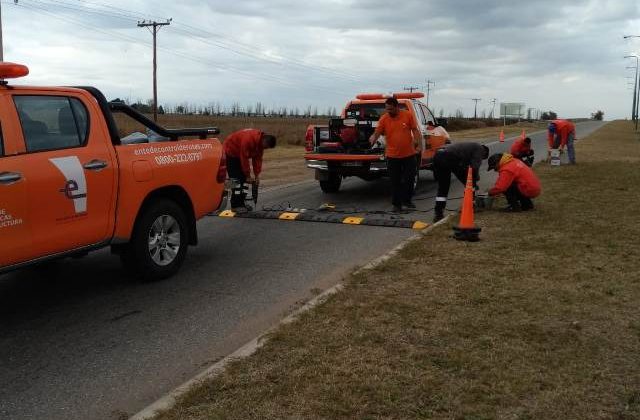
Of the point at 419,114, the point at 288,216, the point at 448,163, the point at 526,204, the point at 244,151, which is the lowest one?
the point at 288,216

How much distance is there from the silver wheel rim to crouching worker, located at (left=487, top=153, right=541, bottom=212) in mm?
5316

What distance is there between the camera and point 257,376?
367cm

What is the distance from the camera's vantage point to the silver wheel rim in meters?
6.06

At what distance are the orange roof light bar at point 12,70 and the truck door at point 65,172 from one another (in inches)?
7.0

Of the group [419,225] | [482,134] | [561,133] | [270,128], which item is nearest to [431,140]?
[419,225]

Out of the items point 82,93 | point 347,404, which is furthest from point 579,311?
point 82,93

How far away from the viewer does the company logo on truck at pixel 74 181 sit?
495 cm

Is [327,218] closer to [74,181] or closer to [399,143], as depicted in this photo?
[399,143]

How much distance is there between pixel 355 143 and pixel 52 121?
7.61 m

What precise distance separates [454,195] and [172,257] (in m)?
7.73

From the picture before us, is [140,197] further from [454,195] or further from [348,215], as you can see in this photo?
[454,195]

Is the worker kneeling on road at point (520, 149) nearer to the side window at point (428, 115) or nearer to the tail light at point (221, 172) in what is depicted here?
the side window at point (428, 115)

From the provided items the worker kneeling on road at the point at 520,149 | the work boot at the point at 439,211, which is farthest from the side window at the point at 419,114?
the work boot at the point at 439,211

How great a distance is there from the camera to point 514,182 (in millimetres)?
9555
